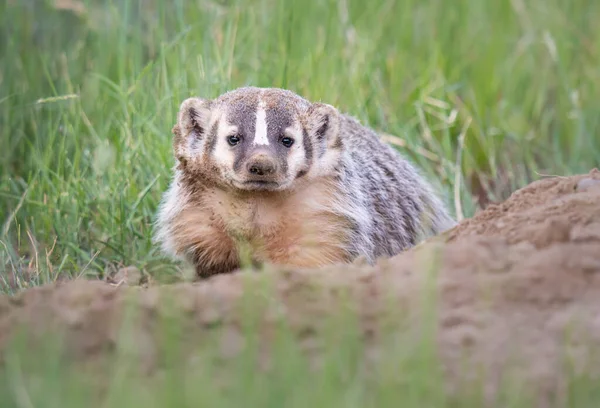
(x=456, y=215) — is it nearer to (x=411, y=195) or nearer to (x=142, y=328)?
(x=411, y=195)

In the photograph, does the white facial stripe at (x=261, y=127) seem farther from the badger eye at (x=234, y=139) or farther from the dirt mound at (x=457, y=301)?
the dirt mound at (x=457, y=301)

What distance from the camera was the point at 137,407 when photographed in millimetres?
2025

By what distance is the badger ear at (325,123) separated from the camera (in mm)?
3838

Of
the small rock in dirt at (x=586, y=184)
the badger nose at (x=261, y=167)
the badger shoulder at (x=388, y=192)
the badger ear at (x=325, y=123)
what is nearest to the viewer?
the small rock in dirt at (x=586, y=184)

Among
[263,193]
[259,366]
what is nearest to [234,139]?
[263,193]

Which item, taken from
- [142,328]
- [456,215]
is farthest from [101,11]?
[142,328]

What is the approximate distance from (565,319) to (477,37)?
3.67 meters

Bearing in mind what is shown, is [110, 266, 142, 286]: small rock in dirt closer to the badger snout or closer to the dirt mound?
the badger snout

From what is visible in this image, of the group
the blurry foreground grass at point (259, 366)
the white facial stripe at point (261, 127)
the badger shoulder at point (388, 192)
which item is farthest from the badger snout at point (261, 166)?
the blurry foreground grass at point (259, 366)

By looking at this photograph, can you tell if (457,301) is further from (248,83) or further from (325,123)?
(248,83)

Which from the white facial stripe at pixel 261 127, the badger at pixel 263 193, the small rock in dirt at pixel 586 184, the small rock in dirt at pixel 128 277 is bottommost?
the small rock in dirt at pixel 128 277

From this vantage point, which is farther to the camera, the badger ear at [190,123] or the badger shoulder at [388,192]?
the badger shoulder at [388,192]

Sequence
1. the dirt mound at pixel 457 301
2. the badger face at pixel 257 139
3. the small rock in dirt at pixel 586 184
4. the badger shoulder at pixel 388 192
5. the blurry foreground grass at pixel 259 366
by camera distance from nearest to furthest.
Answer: the blurry foreground grass at pixel 259 366 < the dirt mound at pixel 457 301 < the small rock in dirt at pixel 586 184 < the badger face at pixel 257 139 < the badger shoulder at pixel 388 192

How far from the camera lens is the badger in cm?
366
